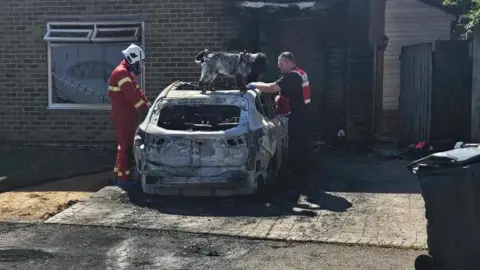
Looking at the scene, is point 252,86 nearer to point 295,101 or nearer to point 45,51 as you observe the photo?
point 295,101

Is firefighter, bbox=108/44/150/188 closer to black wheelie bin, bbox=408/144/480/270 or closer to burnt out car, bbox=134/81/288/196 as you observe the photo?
burnt out car, bbox=134/81/288/196

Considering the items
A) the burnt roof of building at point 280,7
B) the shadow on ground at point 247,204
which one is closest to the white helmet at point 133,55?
the shadow on ground at point 247,204

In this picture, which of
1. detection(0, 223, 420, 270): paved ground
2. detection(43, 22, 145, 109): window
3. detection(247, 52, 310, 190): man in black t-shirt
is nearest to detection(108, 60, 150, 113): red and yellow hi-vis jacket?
detection(247, 52, 310, 190): man in black t-shirt

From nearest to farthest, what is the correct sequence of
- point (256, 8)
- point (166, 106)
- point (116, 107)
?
point (166, 106) < point (116, 107) < point (256, 8)

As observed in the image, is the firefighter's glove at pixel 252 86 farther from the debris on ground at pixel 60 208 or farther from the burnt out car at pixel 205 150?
the debris on ground at pixel 60 208

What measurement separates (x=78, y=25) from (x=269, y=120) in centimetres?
530

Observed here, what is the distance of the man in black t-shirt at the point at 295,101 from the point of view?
8.63 metres

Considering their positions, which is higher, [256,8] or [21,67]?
[256,8]

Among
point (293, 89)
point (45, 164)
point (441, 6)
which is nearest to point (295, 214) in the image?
point (293, 89)

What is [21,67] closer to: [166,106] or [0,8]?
[0,8]

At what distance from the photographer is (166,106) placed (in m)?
7.94

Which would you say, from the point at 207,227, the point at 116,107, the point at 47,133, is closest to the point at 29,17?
the point at 47,133

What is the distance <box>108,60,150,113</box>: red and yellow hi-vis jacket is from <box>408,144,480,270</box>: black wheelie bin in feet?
16.2

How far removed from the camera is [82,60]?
39.3 ft
